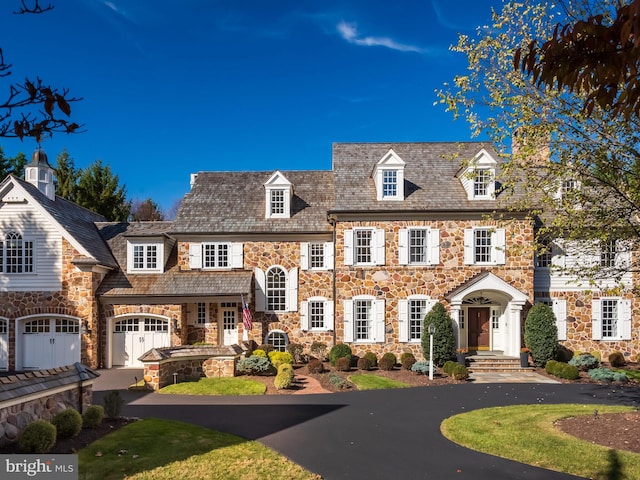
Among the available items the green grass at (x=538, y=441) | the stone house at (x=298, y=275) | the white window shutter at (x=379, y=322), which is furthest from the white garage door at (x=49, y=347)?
the green grass at (x=538, y=441)

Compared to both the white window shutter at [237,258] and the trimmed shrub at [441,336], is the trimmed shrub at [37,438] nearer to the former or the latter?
the white window shutter at [237,258]

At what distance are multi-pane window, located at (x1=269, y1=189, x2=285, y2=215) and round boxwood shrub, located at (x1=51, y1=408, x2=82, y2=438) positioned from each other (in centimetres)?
1466

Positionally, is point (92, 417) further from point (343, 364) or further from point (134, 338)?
point (134, 338)

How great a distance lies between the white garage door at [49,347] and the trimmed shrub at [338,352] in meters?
11.3

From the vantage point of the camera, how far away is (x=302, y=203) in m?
24.0

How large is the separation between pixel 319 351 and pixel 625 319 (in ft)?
48.9

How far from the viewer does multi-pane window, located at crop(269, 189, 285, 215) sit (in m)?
23.3

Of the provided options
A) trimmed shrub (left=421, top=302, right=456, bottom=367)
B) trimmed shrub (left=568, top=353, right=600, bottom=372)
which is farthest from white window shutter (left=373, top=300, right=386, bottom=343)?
trimmed shrub (left=568, top=353, right=600, bottom=372)

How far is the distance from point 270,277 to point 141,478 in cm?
1481

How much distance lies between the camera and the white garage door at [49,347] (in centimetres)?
2022

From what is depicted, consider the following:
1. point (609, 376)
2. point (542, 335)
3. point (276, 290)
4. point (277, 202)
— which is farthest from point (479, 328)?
point (277, 202)

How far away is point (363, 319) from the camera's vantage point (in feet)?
69.9

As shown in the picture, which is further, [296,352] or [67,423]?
[296,352]

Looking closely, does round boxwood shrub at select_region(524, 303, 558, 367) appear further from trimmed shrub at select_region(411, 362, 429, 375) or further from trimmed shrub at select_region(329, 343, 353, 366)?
trimmed shrub at select_region(329, 343, 353, 366)
